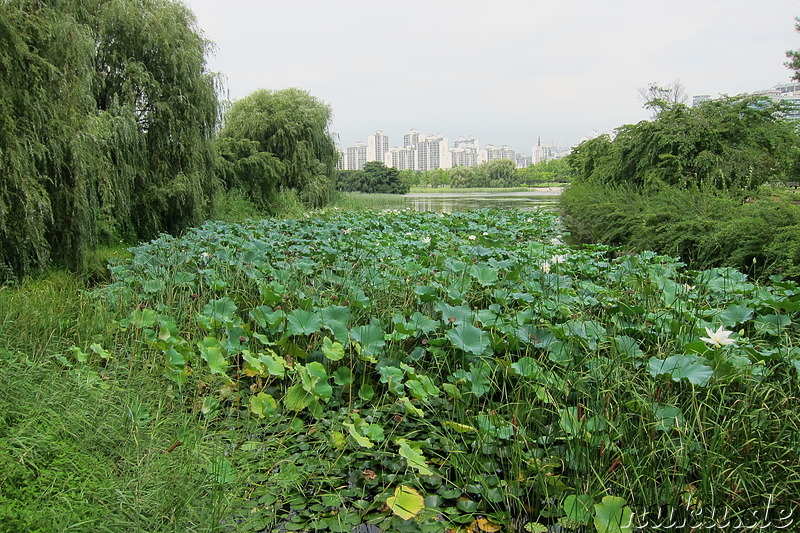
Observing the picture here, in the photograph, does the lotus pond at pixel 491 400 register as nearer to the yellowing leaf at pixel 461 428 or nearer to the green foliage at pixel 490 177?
the yellowing leaf at pixel 461 428

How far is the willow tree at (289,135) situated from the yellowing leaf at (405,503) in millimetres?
11027

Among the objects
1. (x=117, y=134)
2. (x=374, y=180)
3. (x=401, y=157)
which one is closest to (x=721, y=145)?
(x=117, y=134)

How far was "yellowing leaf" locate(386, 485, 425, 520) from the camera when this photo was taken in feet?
4.93

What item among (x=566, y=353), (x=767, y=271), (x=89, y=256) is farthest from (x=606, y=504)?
(x=89, y=256)

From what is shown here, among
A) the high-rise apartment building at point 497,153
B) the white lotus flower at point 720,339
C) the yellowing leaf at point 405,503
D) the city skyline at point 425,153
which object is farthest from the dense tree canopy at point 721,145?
the high-rise apartment building at point 497,153

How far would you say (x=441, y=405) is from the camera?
2246 mm

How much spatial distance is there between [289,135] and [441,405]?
11388mm

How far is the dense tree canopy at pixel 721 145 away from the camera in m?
6.96

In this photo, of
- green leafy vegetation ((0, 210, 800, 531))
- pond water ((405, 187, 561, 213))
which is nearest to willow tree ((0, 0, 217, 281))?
green leafy vegetation ((0, 210, 800, 531))

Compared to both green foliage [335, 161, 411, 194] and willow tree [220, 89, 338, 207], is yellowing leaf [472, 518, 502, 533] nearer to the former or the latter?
willow tree [220, 89, 338, 207]

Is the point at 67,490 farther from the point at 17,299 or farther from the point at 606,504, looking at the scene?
the point at 17,299

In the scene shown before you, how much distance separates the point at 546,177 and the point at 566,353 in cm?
5537

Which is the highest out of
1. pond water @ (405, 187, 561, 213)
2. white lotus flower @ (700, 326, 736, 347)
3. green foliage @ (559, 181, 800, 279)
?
green foliage @ (559, 181, 800, 279)

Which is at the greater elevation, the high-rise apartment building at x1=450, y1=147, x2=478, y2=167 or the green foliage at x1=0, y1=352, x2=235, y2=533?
the high-rise apartment building at x1=450, y1=147, x2=478, y2=167
